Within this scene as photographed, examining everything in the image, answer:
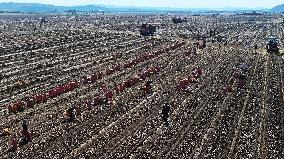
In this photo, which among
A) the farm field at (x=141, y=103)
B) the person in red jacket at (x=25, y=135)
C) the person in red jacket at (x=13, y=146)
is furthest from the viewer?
the person in red jacket at (x=25, y=135)

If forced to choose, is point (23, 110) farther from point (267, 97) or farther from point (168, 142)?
point (267, 97)

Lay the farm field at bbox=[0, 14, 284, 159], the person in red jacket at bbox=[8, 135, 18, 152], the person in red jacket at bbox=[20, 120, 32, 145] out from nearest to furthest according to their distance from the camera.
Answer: the person in red jacket at bbox=[8, 135, 18, 152]
the farm field at bbox=[0, 14, 284, 159]
the person in red jacket at bbox=[20, 120, 32, 145]

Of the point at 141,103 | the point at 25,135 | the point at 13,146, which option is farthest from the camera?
the point at 141,103

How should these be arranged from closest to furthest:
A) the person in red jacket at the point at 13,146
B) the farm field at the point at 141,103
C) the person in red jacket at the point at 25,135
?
the person in red jacket at the point at 13,146, the farm field at the point at 141,103, the person in red jacket at the point at 25,135

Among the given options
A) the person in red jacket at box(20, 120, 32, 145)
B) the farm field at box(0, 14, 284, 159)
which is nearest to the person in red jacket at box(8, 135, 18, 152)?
the farm field at box(0, 14, 284, 159)

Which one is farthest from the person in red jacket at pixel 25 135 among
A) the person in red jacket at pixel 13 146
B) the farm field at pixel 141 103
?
the person in red jacket at pixel 13 146

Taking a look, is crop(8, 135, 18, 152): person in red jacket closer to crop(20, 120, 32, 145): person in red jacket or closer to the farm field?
the farm field

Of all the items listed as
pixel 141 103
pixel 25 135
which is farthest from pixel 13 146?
pixel 141 103

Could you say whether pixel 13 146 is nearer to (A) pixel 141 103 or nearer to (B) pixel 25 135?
(B) pixel 25 135

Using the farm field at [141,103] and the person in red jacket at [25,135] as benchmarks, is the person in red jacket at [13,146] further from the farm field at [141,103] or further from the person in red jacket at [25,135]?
the person in red jacket at [25,135]
